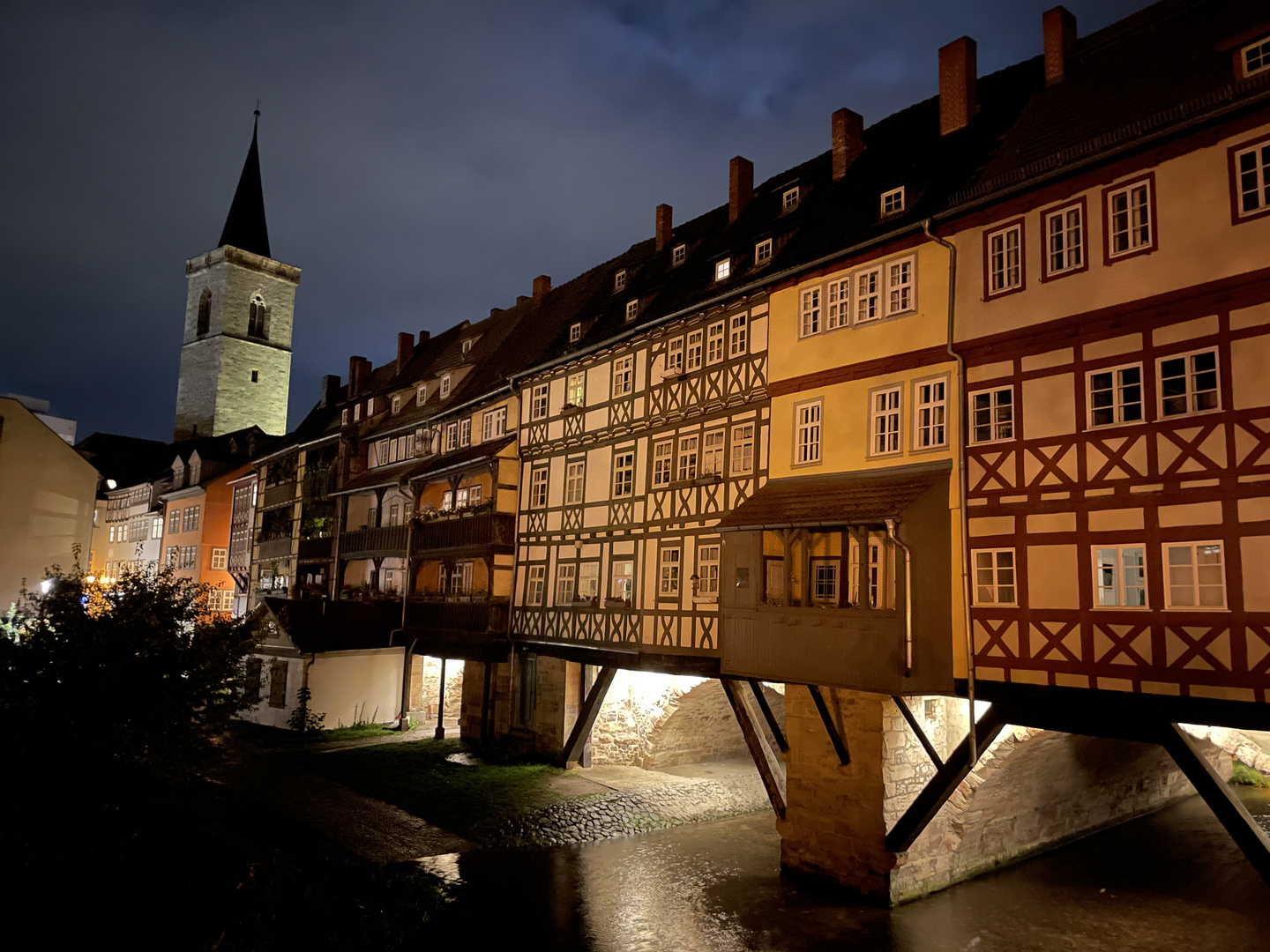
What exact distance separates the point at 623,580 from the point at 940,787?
8936mm

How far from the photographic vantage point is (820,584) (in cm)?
1595

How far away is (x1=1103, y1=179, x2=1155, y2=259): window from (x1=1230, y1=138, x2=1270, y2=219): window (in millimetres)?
1006

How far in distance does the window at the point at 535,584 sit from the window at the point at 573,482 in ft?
7.00

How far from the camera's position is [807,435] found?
16.6 metres

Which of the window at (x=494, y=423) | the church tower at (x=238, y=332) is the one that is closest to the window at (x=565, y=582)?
the window at (x=494, y=423)

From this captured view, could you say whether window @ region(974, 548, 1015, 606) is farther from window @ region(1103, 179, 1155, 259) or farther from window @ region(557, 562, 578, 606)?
window @ region(557, 562, 578, 606)

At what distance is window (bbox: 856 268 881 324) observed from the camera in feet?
50.8

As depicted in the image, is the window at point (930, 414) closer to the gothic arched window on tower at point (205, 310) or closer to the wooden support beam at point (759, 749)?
the wooden support beam at point (759, 749)

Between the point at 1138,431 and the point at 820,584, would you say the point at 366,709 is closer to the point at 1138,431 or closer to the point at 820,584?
the point at 820,584

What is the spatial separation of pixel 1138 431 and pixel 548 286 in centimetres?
2414

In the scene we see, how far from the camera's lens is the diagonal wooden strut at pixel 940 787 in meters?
13.2

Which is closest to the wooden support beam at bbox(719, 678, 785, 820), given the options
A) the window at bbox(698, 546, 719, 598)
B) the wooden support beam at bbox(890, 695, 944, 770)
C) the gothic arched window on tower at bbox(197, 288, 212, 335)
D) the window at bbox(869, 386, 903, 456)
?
the window at bbox(698, 546, 719, 598)

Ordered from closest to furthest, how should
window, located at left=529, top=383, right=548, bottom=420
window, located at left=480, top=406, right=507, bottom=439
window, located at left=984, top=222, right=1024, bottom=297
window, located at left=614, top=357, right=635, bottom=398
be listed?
window, located at left=984, top=222, right=1024, bottom=297
window, located at left=614, top=357, right=635, bottom=398
window, located at left=529, top=383, right=548, bottom=420
window, located at left=480, top=406, right=507, bottom=439

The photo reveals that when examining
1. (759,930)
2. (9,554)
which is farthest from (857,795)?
(9,554)
